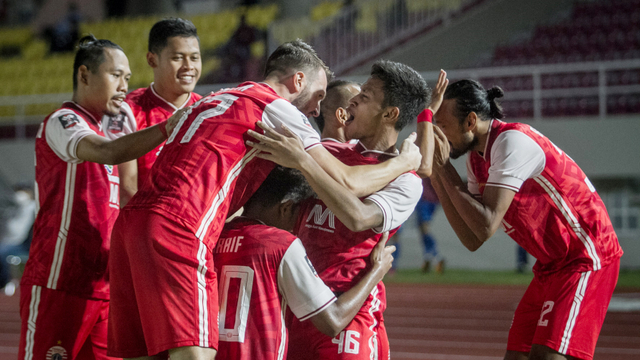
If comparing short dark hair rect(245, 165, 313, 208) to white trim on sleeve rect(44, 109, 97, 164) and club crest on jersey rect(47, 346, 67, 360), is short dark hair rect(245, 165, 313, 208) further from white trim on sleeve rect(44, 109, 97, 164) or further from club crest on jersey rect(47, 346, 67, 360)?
club crest on jersey rect(47, 346, 67, 360)

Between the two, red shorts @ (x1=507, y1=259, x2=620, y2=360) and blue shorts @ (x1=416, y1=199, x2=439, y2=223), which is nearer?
red shorts @ (x1=507, y1=259, x2=620, y2=360)

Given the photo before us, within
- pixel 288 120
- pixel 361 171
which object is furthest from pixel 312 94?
pixel 361 171

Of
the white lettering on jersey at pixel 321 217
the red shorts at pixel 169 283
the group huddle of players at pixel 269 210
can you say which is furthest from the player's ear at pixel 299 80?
the red shorts at pixel 169 283

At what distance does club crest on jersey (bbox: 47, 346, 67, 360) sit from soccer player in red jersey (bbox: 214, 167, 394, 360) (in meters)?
1.03

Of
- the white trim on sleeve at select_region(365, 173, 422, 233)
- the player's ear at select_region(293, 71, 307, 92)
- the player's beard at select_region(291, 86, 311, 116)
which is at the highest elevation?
the player's ear at select_region(293, 71, 307, 92)

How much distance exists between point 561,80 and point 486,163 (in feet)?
36.3

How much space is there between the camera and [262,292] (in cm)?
242

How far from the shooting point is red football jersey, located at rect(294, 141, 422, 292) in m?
2.69

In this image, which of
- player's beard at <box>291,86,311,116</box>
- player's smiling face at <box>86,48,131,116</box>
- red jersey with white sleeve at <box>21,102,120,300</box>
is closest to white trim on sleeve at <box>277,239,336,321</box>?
player's beard at <box>291,86,311,116</box>

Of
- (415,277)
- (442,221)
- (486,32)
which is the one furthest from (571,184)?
(486,32)

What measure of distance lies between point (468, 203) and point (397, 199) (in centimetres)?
63

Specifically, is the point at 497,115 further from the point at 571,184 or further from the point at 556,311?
the point at 556,311

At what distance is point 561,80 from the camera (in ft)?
44.4

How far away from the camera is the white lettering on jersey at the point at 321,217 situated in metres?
2.78
